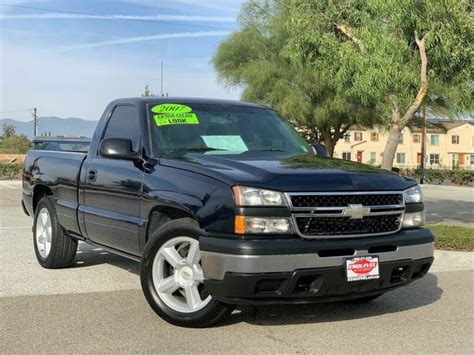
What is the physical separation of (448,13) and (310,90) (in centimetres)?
1867

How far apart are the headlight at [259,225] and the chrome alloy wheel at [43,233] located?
347cm

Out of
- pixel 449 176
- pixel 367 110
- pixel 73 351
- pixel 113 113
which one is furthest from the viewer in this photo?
pixel 449 176

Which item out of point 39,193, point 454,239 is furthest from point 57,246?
point 454,239

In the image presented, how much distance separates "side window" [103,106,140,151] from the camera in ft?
18.8

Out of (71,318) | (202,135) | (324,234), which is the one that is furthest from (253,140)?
(71,318)

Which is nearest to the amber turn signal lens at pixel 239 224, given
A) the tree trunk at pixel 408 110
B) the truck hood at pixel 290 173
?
the truck hood at pixel 290 173

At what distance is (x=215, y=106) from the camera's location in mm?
6000

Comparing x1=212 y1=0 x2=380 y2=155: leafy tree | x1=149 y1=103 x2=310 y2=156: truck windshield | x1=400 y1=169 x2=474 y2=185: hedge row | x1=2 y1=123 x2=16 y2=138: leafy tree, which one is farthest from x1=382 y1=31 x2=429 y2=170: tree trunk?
x1=2 y1=123 x2=16 y2=138: leafy tree

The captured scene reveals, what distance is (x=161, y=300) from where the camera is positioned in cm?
480

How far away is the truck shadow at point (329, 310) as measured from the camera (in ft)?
16.3

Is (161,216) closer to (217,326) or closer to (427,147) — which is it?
(217,326)

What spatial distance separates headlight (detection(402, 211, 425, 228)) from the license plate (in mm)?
537

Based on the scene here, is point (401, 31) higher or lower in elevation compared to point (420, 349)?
higher

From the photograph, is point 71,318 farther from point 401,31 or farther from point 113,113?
point 401,31
